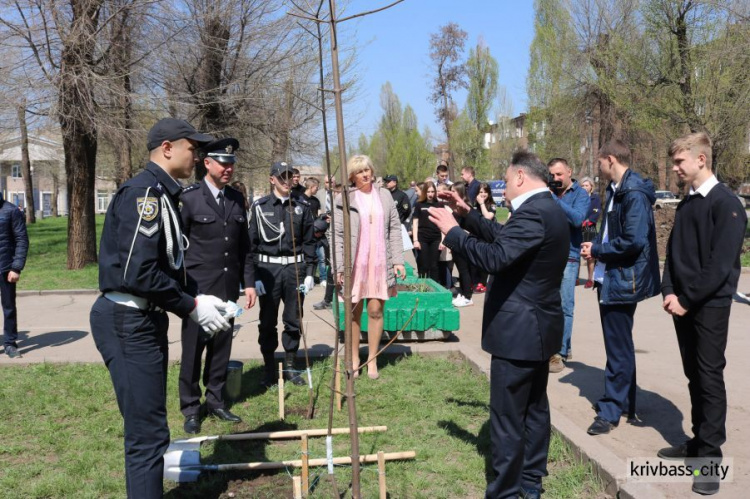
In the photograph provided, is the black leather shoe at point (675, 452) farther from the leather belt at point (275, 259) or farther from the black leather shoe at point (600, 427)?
the leather belt at point (275, 259)

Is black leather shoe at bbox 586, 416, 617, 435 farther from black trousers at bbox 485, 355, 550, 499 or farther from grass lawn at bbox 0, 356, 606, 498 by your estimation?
black trousers at bbox 485, 355, 550, 499

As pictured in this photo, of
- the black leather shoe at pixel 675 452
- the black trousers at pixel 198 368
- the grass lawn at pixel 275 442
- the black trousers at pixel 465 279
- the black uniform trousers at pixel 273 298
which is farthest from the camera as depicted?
the black trousers at pixel 465 279

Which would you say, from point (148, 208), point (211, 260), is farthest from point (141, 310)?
point (211, 260)

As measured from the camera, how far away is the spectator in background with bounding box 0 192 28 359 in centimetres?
786

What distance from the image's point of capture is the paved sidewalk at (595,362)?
4.34 meters

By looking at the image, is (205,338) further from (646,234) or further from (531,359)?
(646,234)

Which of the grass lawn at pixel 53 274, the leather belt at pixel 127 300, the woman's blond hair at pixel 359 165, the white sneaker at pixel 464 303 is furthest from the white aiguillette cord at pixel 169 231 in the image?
the grass lawn at pixel 53 274

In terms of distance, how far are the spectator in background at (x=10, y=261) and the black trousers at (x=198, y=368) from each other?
3.64 metres

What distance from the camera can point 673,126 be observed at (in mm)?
20891

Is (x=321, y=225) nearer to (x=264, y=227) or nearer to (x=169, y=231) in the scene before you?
(x=264, y=227)

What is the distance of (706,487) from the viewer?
3.79 metres

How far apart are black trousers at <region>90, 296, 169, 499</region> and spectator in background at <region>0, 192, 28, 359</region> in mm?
5340

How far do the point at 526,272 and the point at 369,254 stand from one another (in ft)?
9.76

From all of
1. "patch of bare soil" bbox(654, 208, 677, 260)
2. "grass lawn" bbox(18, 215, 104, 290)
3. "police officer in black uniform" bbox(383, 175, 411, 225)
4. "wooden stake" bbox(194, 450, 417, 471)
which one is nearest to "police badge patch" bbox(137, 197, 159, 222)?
"wooden stake" bbox(194, 450, 417, 471)
